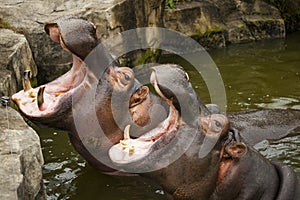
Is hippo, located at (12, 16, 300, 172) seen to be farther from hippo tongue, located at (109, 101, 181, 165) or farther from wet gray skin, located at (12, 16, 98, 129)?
hippo tongue, located at (109, 101, 181, 165)

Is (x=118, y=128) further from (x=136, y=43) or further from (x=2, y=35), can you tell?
(x=136, y=43)

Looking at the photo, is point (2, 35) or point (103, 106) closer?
point (103, 106)

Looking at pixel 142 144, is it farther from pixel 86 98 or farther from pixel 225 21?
pixel 225 21

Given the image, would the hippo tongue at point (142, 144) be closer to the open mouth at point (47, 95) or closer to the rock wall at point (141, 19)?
the open mouth at point (47, 95)

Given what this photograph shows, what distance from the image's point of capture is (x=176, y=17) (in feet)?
31.8

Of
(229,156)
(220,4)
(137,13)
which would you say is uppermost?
(229,156)

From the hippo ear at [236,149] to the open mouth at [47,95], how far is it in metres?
1.17

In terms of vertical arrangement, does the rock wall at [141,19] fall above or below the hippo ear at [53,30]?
below

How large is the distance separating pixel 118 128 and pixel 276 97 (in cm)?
311

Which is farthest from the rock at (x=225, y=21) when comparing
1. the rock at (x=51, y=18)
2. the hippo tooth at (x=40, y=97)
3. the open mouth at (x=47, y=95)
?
the hippo tooth at (x=40, y=97)

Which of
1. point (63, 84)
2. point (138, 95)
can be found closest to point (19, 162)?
point (63, 84)

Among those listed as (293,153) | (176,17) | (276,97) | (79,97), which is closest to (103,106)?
(79,97)

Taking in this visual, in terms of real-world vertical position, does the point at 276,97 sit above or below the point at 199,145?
below

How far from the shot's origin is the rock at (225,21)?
972 cm
